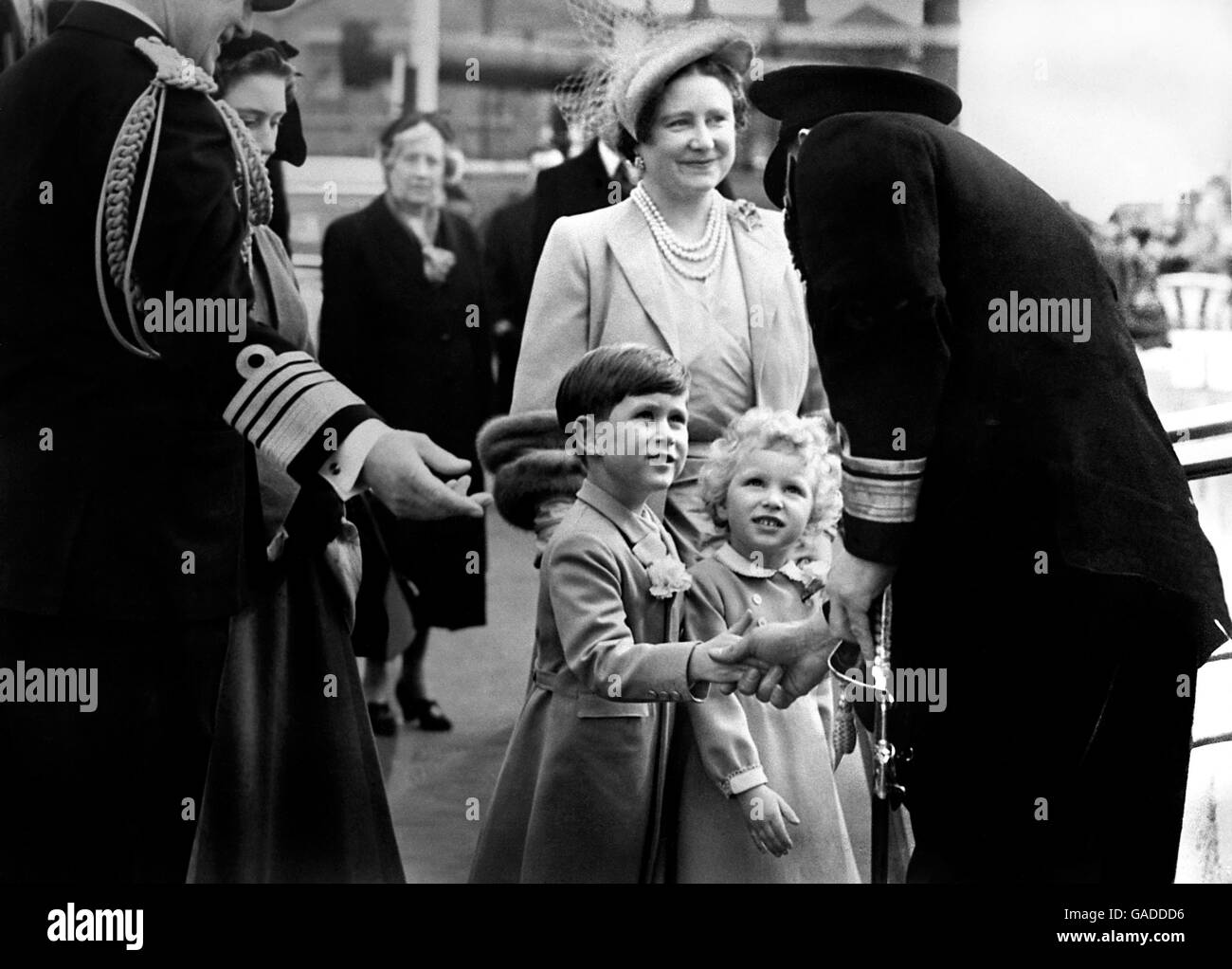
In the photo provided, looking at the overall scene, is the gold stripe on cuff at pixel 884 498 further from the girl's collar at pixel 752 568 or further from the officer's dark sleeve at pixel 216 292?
the officer's dark sleeve at pixel 216 292

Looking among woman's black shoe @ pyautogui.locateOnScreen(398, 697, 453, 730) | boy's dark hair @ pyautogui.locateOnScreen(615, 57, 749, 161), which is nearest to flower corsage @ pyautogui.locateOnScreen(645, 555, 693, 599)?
woman's black shoe @ pyautogui.locateOnScreen(398, 697, 453, 730)

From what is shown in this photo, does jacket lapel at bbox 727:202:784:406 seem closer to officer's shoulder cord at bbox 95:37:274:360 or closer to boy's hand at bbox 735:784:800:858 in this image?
boy's hand at bbox 735:784:800:858

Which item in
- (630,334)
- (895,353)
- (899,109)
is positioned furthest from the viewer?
(630,334)

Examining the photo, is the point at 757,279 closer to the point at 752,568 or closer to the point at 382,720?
the point at 752,568

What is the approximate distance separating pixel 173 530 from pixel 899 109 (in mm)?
1220

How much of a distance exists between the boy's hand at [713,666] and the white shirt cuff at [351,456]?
1.77 ft

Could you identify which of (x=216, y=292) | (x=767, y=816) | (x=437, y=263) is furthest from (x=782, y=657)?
(x=216, y=292)

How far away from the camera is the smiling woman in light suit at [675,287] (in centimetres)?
262

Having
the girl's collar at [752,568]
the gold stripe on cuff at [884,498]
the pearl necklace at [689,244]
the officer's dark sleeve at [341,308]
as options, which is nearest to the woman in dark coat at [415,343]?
the officer's dark sleeve at [341,308]

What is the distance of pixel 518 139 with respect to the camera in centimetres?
262

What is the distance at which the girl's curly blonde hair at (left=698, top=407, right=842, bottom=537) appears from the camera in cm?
256

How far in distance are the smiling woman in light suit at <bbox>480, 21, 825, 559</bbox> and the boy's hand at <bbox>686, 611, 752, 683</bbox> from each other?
0.20 metres
